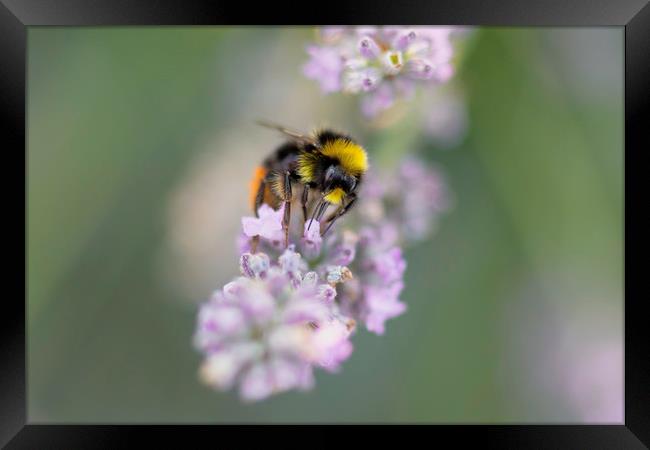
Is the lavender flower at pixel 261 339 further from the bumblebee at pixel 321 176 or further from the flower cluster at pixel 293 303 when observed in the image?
the bumblebee at pixel 321 176

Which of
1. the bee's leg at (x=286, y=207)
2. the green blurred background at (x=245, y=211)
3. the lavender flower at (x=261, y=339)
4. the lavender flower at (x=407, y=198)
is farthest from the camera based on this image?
the green blurred background at (x=245, y=211)

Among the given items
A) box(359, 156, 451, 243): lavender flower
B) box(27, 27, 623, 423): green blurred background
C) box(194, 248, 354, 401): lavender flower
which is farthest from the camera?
box(27, 27, 623, 423): green blurred background

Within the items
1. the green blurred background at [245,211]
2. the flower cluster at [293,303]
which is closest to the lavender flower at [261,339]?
the flower cluster at [293,303]

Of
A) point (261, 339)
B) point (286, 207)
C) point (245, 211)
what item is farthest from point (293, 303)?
point (245, 211)

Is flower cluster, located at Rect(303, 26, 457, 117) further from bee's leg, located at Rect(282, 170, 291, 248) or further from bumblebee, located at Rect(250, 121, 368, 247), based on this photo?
bee's leg, located at Rect(282, 170, 291, 248)

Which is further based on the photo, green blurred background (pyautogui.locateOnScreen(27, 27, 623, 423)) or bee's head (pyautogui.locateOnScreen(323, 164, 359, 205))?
green blurred background (pyautogui.locateOnScreen(27, 27, 623, 423))

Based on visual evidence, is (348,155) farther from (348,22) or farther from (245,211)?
(245,211)

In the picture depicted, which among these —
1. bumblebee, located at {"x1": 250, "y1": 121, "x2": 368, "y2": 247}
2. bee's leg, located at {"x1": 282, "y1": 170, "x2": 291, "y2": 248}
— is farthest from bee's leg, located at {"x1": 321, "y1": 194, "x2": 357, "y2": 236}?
bee's leg, located at {"x1": 282, "y1": 170, "x2": 291, "y2": 248}
